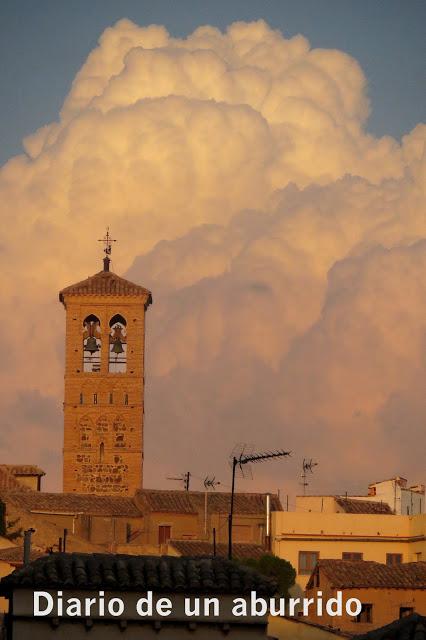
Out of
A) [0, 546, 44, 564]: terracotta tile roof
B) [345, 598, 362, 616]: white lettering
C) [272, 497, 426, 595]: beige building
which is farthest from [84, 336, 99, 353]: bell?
[345, 598, 362, 616]: white lettering

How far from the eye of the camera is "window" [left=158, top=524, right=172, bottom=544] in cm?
7644

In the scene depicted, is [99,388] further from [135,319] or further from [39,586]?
[39,586]

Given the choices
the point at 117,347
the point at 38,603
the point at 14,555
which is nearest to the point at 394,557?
the point at 117,347

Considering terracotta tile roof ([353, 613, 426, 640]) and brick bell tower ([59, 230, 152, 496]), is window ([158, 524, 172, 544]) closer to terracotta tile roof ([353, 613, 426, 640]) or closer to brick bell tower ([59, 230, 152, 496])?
brick bell tower ([59, 230, 152, 496])

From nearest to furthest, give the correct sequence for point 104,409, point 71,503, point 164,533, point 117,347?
point 164,533, point 71,503, point 104,409, point 117,347

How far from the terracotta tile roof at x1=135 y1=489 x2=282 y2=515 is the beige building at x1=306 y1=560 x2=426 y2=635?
650 inches

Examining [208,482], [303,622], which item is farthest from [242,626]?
[208,482]

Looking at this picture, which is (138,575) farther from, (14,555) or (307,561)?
(307,561)

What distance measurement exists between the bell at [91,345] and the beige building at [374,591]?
97.2ft

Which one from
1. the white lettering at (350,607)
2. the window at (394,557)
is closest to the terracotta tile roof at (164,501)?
the window at (394,557)

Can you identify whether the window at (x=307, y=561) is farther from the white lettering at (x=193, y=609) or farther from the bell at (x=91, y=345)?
the white lettering at (x=193, y=609)

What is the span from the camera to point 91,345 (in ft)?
292

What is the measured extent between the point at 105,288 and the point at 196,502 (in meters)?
14.4

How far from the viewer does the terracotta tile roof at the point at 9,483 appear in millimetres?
79438
